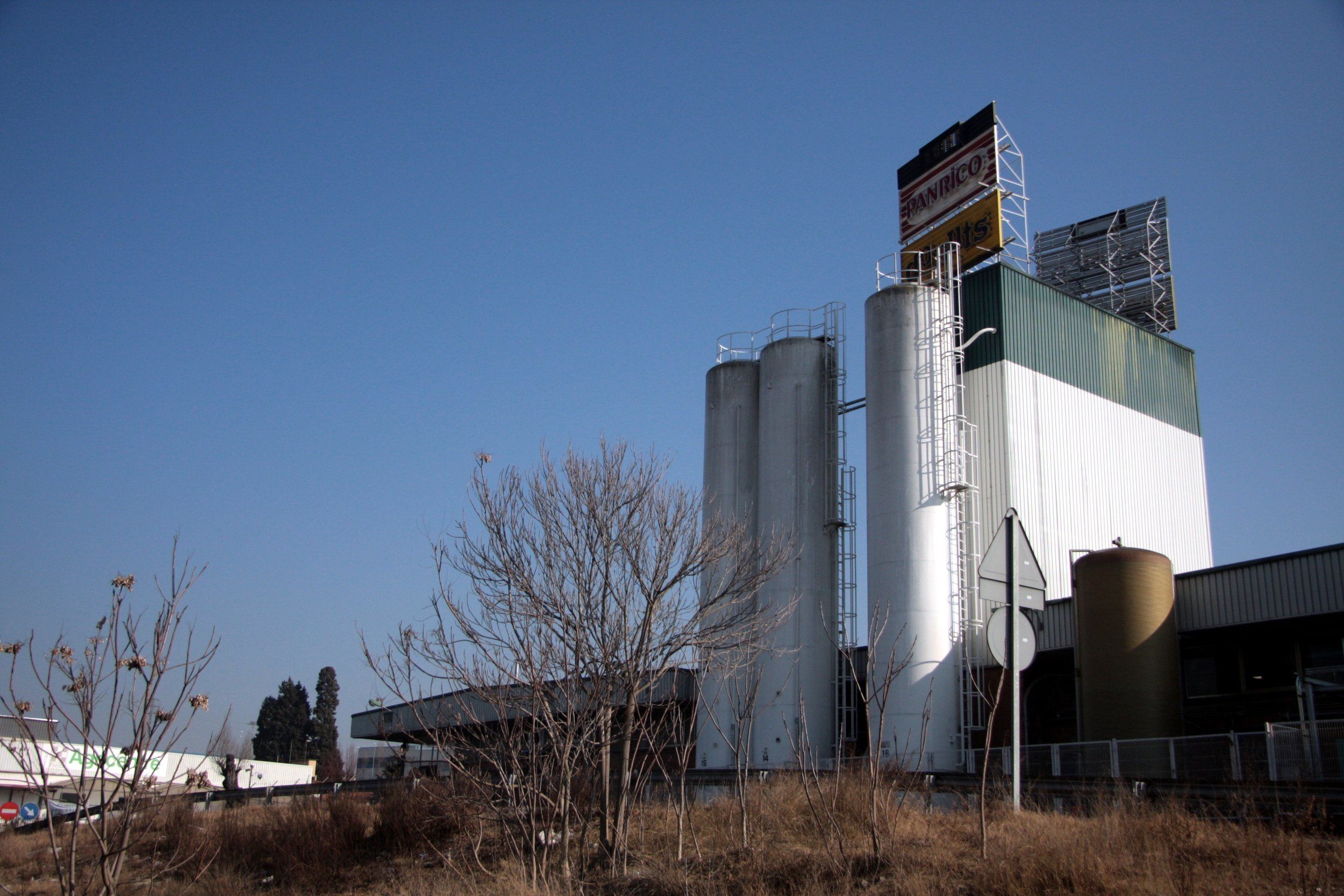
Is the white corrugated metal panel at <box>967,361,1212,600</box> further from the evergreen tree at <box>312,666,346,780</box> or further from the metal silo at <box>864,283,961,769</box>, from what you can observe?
the evergreen tree at <box>312,666,346,780</box>

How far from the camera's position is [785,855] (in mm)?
13391

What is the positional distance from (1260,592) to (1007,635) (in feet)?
67.5

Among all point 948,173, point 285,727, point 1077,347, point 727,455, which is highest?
point 948,173

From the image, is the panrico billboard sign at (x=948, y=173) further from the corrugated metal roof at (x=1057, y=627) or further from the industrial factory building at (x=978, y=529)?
the corrugated metal roof at (x=1057, y=627)

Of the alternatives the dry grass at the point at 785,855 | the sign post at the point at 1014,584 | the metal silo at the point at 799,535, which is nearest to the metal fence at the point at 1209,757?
the dry grass at the point at 785,855

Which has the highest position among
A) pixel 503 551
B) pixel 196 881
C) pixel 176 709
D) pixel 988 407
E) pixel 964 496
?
pixel 988 407

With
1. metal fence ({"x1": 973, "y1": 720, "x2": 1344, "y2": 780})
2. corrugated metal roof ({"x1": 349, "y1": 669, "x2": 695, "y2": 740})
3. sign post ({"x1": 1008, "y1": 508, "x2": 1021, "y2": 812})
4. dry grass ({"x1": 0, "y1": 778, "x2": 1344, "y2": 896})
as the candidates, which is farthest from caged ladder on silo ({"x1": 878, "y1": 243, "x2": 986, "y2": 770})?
sign post ({"x1": 1008, "y1": 508, "x2": 1021, "y2": 812})

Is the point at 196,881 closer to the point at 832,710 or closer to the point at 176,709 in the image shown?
the point at 176,709

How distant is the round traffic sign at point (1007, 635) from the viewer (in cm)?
1148

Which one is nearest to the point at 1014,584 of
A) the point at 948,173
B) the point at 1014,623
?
the point at 1014,623

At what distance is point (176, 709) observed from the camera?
9875 millimetres

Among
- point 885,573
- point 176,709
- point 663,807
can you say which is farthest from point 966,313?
point 176,709

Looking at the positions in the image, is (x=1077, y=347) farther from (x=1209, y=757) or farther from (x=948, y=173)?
(x=1209, y=757)

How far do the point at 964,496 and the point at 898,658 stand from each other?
560cm
